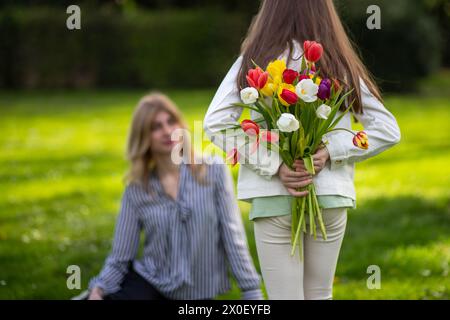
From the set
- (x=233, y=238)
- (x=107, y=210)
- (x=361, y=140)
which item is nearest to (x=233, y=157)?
(x=361, y=140)

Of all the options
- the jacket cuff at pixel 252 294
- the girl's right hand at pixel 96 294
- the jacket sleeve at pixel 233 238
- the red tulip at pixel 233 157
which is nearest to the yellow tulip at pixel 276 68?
the red tulip at pixel 233 157

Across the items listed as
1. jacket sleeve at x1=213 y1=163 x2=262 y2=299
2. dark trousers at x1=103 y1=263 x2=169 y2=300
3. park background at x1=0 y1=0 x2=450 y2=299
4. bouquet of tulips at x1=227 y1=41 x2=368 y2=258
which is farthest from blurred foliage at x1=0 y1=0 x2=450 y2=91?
bouquet of tulips at x1=227 y1=41 x2=368 y2=258

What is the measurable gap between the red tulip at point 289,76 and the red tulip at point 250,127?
0.21 metres

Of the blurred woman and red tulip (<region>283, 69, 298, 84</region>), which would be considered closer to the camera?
red tulip (<region>283, 69, 298, 84</region>)

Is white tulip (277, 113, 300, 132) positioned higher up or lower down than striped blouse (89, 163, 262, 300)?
higher up

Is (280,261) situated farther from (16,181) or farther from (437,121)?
(437,121)

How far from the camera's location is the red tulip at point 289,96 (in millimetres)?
2836

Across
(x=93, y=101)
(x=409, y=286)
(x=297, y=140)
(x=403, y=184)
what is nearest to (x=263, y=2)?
(x=297, y=140)

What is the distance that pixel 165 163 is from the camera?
4.71m

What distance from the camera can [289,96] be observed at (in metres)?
2.84

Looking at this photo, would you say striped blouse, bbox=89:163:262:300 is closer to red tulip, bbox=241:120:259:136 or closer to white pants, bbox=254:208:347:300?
white pants, bbox=254:208:347:300

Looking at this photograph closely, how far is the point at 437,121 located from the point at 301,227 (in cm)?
1253

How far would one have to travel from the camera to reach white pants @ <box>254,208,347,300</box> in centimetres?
300

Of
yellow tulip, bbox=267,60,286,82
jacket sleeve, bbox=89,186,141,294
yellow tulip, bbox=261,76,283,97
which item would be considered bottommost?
jacket sleeve, bbox=89,186,141,294
